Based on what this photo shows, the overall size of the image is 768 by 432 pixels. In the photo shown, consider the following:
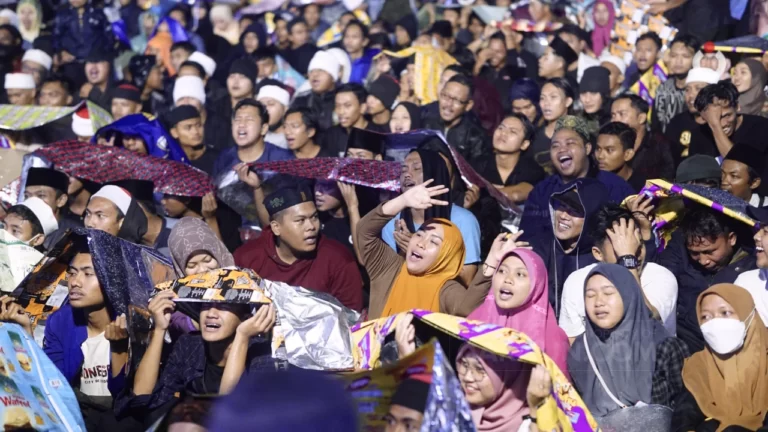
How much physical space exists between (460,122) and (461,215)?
2.48 metres

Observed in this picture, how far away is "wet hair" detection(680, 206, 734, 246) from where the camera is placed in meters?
6.16

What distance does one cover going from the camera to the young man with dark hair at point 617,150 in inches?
294

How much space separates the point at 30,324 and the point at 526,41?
7.09m

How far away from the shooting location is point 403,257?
6375mm

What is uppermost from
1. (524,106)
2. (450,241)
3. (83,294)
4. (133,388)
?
(524,106)

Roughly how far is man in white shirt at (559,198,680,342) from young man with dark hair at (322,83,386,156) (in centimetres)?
330

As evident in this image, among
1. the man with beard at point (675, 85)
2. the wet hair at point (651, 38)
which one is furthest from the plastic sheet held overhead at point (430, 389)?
the wet hair at point (651, 38)

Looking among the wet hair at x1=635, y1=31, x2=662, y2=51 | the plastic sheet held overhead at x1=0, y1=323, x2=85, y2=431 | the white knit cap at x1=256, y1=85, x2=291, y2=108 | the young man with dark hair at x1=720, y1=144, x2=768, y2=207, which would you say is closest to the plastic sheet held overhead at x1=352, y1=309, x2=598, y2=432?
the plastic sheet held overhead at x1=0, y1=323, x2=85, y2=431

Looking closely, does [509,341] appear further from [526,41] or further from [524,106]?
[526,41]

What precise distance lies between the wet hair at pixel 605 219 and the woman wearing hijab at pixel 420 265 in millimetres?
733

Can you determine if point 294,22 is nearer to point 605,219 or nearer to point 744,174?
point 744,174

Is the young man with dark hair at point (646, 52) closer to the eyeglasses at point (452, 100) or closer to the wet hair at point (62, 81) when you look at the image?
the eyeglasses at point (452, 100)

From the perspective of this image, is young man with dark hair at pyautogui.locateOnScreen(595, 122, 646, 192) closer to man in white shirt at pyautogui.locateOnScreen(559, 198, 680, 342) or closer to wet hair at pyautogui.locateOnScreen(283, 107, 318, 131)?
man in white shirt at pyautogui.locateOnScreen(559, 198, 680, 342)

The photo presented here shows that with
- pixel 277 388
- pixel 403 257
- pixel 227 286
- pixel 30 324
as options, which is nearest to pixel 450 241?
pixel 403 257
